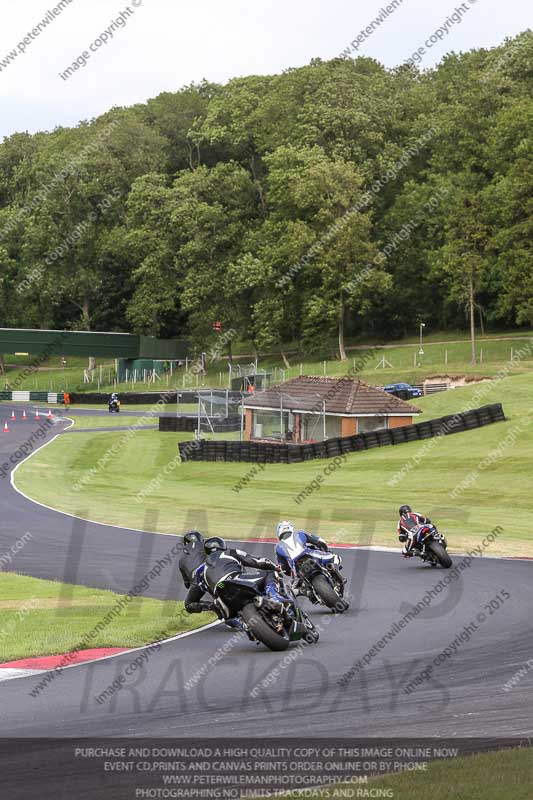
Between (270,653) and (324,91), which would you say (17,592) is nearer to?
(270,653)

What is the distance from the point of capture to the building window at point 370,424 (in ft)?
168

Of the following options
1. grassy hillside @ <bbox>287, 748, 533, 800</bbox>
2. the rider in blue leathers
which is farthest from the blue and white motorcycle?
grassy hillside @ <bbox>287, 748, 533, 800</bbox>

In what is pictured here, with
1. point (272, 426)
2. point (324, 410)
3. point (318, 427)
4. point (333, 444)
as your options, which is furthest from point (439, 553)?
point (272, 426)

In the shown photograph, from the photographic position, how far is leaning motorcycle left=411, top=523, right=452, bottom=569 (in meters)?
21.6

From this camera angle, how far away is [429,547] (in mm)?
21609

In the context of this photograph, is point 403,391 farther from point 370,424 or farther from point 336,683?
point 336,683

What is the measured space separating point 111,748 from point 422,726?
3014 millimetres

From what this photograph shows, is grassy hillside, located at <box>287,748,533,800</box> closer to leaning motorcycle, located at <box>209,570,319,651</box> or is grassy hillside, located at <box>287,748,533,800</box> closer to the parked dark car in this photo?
leaning motorcycle, located at <box>209,570,319,651</box>

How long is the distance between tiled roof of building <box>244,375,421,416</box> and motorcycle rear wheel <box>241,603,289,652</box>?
119 feet

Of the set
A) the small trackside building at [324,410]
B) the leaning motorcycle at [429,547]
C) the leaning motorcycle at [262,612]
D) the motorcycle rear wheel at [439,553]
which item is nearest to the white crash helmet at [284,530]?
the leaning motorcycle at [262,612]

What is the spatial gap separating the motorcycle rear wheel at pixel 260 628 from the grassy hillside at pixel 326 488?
11137 millimetres

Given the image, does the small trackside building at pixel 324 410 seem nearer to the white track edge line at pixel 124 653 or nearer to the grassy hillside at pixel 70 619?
the grassy hillside at pixel 70 619

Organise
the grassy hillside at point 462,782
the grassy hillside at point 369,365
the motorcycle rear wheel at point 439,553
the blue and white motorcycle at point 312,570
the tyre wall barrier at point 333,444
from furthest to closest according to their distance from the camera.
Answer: the grassy hillside at point 369,365 → the tyre wall barrier at point 333,444 → the motorcycle rear wheel at point 439,553 → the blue and white motorcycle at point 312,570 → the grassy hillside at point 462,782

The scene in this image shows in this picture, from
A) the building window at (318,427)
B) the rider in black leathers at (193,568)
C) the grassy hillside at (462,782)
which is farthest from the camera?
the building window at (318,427)
